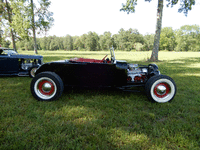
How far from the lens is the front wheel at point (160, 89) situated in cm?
314

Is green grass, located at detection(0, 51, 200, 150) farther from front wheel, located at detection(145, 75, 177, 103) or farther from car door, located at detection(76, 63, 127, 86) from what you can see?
car door, located at detection(76, 63, 127, 86)

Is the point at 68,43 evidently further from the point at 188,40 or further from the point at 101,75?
the point at 101,75

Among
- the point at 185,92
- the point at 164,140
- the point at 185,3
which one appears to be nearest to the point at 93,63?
the point at 164,140

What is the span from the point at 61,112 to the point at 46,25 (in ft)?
82.2

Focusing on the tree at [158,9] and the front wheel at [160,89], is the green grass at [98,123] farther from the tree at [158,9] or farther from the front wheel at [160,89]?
the tree at [158,9]

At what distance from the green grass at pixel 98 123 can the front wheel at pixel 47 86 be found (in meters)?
0.19

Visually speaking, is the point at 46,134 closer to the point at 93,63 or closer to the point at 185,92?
the point at 93,63

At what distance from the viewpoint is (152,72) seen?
3736 mm

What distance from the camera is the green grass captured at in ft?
6.08

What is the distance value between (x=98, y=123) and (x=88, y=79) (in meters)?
1.30

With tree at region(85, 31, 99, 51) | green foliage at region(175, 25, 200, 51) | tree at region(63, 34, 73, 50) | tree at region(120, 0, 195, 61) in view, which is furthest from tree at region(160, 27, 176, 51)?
tree at region(120, 0, 195, 61)

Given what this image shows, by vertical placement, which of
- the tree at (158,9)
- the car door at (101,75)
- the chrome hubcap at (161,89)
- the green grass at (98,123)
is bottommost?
the green grass at (98,123)

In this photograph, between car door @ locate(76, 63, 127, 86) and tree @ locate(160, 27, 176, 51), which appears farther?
tree @ locate(160, 27, 176, 51)

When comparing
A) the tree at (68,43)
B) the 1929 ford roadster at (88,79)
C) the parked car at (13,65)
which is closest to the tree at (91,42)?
the tree at (68,43)
